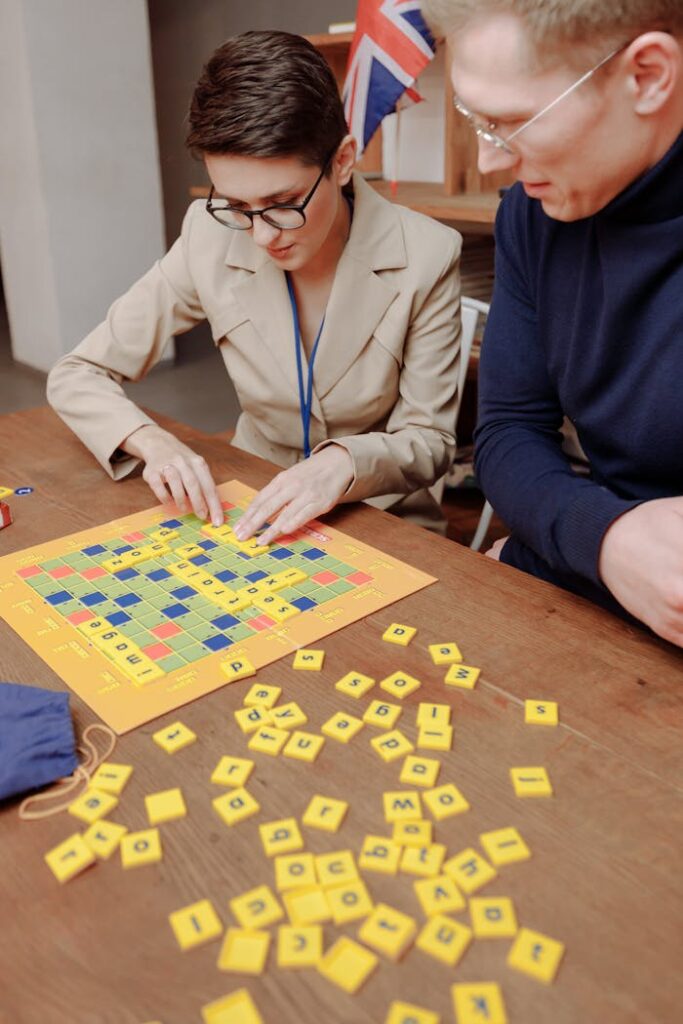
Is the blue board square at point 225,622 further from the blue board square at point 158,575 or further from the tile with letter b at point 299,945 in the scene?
the tile with letter b at point 299,945

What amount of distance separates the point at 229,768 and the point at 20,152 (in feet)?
13.7

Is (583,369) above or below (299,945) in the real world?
above

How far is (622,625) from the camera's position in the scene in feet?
3.00

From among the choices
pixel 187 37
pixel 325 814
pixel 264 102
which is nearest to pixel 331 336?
pixel 264 102

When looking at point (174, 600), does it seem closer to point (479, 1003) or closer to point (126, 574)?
point (126, 574)

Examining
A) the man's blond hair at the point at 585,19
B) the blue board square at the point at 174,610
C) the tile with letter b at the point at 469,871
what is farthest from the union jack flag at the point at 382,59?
the tile with letter b at the point at 469,871

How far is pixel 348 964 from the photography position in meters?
0.55

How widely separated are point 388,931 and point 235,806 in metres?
0.17

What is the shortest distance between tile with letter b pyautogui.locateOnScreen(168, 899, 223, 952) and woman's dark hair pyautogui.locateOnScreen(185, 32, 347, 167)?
1.03 meters

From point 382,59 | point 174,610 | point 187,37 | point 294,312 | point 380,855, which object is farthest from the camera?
point 187,37

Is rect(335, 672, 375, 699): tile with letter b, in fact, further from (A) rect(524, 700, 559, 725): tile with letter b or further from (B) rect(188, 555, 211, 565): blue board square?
(B) rect(188, 555, 211, 565): blue board square

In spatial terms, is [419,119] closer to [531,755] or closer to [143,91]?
[143,91]

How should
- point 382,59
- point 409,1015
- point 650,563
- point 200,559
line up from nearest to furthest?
1. point 409,1015
2. point 650,563
3. point 200,559
4. point 382,59

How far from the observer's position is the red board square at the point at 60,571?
3.43ft
